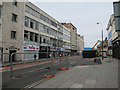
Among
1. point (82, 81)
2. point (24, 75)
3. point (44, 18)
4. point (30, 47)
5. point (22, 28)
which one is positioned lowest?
point (82, 81)

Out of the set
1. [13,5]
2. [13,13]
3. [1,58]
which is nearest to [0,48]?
[13,13]

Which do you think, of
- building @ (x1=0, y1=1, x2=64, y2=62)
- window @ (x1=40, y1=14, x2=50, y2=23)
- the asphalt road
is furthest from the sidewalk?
window @ (x1=40, y1=14, x2=50, y2=23)

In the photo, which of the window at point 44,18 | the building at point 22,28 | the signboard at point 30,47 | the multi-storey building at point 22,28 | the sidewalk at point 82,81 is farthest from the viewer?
the window at point 44,18

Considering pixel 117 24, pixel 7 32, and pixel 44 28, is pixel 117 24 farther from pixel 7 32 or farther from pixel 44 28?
pixel 44 28

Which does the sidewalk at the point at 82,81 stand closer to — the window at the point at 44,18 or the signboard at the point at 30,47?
the signboard at the point at 30,47

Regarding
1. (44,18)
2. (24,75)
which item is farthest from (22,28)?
(24,75)

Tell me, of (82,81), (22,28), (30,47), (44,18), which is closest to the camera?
(82,81)

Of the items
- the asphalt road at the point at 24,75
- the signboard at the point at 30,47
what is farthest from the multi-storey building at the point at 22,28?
the asphalt road at the point at 24,75

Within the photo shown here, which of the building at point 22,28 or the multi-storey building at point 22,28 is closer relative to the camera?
the multi-storey building at point 22,28

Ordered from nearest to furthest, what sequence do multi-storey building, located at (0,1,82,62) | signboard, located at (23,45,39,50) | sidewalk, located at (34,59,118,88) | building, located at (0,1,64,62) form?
sidewalk, located at (34,59,118,88) → multi-storey building, located at (0,1,82,62) → building, located at (0,1,64,62) → signboard, located at (23,45,39,50)

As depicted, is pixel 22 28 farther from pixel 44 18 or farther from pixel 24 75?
pixel 24 75

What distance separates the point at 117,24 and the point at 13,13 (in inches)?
889

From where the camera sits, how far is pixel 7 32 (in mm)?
20750

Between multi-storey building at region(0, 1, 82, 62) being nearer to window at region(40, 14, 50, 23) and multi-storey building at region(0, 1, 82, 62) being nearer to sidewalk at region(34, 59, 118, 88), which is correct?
window at region(40, 14, 50, 23)
